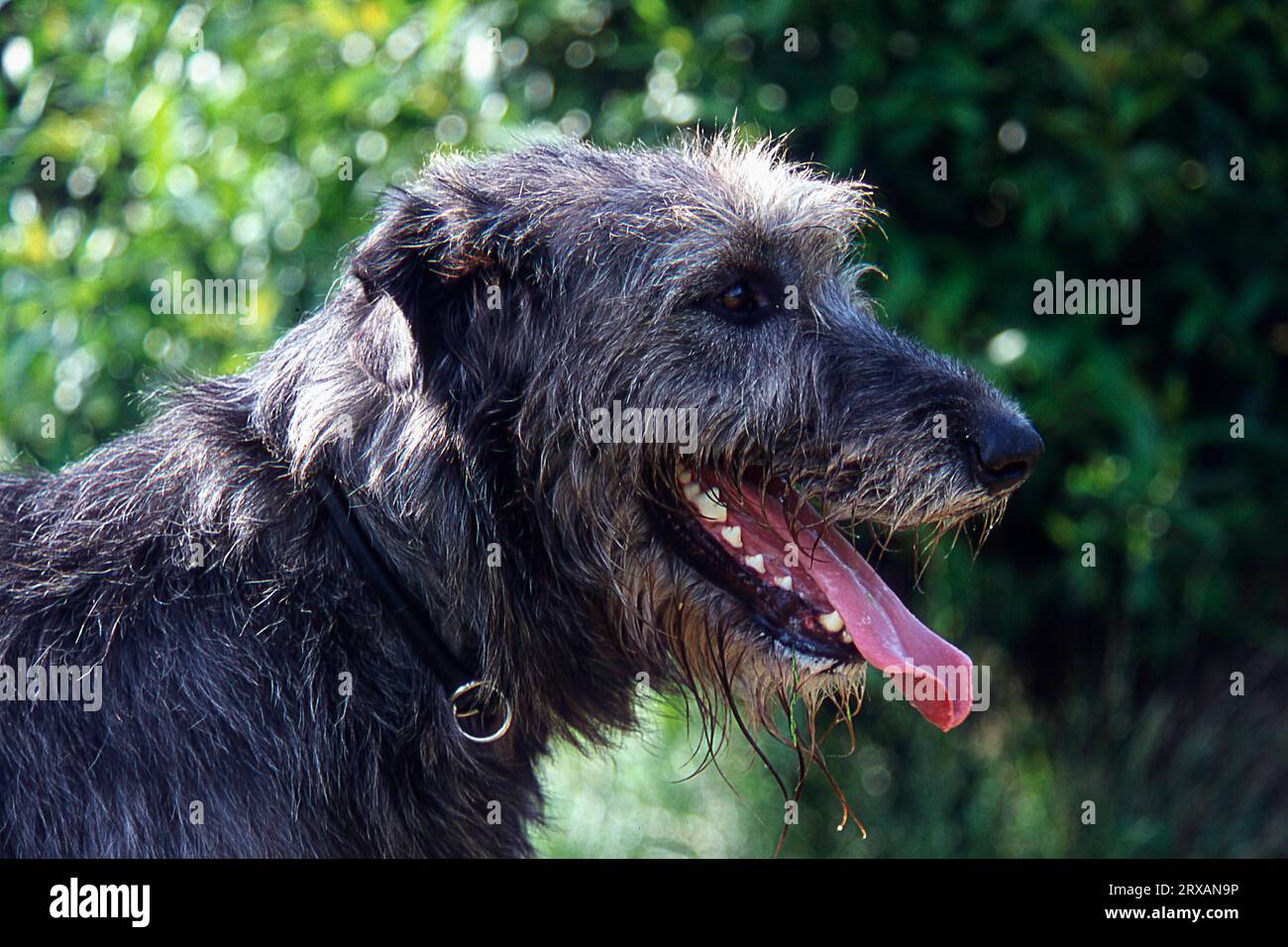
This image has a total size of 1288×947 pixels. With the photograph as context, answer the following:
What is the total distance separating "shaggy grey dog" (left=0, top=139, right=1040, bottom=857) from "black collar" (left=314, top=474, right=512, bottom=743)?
0.5 inches

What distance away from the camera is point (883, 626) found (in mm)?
3158

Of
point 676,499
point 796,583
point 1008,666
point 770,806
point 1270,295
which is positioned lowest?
point 770,806

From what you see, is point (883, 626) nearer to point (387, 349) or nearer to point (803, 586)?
point (803, 586)

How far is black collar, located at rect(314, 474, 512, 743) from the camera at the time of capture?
299cm

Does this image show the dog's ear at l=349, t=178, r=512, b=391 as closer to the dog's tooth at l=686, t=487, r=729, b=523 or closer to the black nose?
the dog's tooth at l=686, t=487, r=729, b=523

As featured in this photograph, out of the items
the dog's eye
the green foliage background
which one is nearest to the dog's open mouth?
the dog's eye

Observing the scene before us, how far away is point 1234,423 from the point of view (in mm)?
5680

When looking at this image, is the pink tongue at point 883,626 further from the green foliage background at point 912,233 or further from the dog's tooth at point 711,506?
the green foliage background at point 912,233

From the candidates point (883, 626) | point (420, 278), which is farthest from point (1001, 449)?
point (420, 278)

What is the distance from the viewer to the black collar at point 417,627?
2.99m

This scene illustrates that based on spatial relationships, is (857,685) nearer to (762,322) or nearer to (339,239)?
(762,322)

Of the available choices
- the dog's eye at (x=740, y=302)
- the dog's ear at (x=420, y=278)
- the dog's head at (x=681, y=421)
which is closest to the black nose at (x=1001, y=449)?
the dog's head at (x=681, y=421)

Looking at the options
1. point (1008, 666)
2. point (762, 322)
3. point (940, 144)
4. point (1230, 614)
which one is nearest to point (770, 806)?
point (1008, 666)

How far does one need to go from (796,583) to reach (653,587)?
1.09 ft
